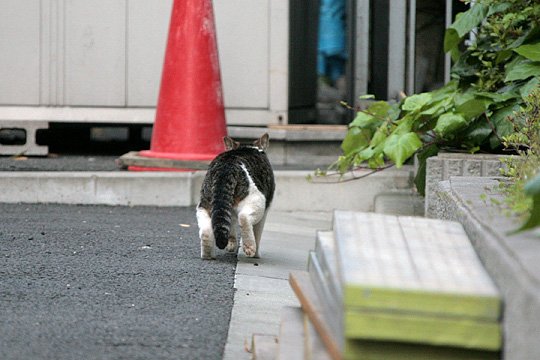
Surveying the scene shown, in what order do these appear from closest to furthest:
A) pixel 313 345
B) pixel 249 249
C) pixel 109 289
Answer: pixel 313 345 → pixel 109 289 → pixel 249 249

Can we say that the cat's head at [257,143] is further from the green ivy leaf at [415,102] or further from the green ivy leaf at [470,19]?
the green ivy leaf at [470,19]

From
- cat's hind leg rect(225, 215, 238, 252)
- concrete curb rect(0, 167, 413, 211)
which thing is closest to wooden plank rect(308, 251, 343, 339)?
cat's hind leg rect(225, 215, 238, 252)

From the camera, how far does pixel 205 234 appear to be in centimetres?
502

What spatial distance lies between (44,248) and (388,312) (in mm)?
3611

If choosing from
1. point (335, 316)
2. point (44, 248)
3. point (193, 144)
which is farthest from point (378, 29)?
point (335, 316)

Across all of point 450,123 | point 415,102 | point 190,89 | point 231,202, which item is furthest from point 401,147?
point 190,89

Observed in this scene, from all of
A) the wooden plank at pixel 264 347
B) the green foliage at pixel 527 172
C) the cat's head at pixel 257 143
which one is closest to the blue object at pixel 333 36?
the cat's head at pixel 257 143

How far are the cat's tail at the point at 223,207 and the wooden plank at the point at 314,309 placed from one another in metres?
1.74

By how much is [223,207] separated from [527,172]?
6.52ft

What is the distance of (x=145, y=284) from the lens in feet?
14.7

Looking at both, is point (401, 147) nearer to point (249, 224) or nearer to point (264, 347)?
point (249, 224)

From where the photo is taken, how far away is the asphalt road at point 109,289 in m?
3.37

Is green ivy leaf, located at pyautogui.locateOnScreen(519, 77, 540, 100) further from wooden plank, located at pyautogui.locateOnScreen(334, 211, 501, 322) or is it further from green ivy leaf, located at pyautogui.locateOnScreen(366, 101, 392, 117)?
wooden plank, located at pyautogui.locateOnScreen(334, 211, 501, 322)

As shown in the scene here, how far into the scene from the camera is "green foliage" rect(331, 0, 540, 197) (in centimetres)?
570
